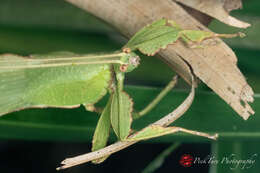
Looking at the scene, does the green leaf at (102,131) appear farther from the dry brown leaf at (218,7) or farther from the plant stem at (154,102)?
the dry brown leaf at (218,7)

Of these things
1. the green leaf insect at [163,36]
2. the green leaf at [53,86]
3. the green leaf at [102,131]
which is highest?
the green leaf insect at [163,36]

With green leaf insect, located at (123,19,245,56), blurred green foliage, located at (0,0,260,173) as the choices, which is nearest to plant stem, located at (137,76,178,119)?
blurred green foliage, located at (0,0,260,173)

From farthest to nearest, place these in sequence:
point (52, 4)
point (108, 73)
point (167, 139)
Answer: point (52, 4) < point (167, 139) < point (108, 73)

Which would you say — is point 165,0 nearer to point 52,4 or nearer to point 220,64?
point 220,64

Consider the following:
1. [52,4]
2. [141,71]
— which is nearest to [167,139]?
[141,71]

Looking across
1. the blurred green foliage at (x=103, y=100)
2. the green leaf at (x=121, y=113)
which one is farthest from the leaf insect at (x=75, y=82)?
the blurred green foliage at (x=103, y=100)

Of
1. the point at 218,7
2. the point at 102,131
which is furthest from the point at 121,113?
the point at 218,7

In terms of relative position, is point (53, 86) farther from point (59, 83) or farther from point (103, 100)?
point (103, 100)
